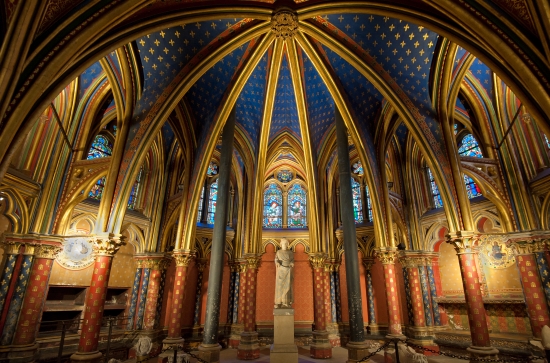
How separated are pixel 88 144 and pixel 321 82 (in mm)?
10368

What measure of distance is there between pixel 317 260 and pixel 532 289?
7843 millimetres

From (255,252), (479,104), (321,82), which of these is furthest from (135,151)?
(479,104)

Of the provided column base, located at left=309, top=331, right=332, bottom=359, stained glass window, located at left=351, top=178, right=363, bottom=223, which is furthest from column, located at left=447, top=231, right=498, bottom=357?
stained glass window, located at left=351, top=178, right=363, bottom=223

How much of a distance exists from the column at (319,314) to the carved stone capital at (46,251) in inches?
393

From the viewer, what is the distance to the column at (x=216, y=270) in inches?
388

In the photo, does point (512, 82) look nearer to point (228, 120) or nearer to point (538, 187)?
point (538, 187)

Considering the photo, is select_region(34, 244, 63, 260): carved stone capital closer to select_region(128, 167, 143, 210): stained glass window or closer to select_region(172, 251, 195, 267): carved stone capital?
select_region(172, 251, 195, 267): carved stone capital

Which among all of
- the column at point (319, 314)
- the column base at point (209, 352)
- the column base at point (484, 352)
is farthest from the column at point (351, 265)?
the column base at point (209, 352)

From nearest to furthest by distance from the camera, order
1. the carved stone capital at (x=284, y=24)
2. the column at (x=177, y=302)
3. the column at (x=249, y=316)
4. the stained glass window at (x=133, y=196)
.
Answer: the carved stone capital at (x=284, y=24)
the column at (x=177, y=302)
the column at (x=249, y=316)
the stained glass window at (x=133, y=196)

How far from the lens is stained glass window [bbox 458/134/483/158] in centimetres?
1436

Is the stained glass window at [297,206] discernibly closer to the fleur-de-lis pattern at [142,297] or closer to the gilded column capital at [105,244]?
the fleur-de-lis pattern at [142,297]

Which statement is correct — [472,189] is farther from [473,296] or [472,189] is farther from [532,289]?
[473,296]

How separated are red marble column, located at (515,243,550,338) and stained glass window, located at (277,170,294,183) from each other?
14246mm

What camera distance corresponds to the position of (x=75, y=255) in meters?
13.7
